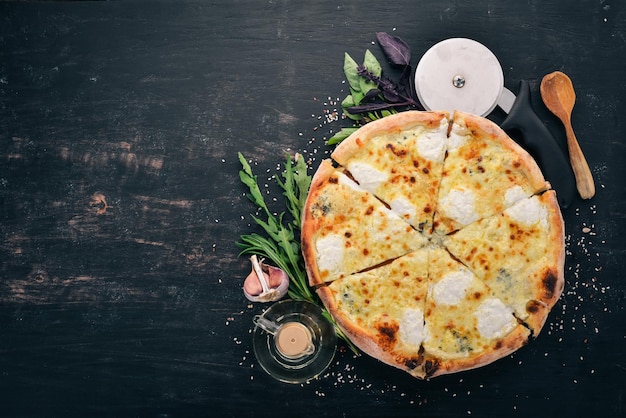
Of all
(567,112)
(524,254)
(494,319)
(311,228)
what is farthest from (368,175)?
(567,112)

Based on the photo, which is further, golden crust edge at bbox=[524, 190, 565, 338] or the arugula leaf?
the arugula leaf

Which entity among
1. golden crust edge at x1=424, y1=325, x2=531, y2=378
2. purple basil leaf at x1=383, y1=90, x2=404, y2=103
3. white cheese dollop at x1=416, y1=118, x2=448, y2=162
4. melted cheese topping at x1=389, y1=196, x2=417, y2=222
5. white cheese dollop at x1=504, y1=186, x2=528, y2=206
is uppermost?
purple basil leaf at x1=383, y1=90, x2=404, y2=103

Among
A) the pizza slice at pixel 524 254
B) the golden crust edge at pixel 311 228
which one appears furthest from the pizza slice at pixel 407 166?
the pizza slice at pixel 524 254

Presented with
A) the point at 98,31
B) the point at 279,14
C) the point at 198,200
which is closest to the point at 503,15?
the point at 279,14

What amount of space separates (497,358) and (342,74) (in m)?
2.06

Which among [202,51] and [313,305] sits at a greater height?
[202,51]

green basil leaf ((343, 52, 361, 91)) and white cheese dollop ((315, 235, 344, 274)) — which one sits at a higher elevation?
green basil leaf ((343, 52, 361, 91))

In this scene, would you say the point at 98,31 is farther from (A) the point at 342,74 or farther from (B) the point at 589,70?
(B) the point at 589,70

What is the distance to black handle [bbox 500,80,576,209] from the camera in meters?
4.27

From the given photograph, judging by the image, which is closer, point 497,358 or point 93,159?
point 497,358

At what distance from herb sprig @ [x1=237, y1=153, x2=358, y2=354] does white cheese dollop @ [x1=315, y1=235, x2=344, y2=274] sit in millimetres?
274

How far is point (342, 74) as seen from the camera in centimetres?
447

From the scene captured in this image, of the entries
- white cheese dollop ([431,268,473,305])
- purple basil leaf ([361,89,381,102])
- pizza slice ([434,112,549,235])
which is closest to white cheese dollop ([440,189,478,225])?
pizza slice ([434,112,549,235])

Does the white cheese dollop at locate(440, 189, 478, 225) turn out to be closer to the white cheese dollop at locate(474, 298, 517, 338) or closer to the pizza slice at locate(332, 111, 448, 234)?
the pizza slice at locate(332, 111, 448, 234)
